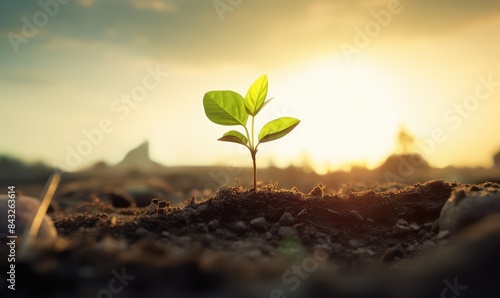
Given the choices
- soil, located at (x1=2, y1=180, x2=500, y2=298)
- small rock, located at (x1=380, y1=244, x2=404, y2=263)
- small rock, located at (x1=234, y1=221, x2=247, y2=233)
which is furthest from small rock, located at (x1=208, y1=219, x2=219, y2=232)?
small rock, located at (x1=380, y1=244, x2=404, y2=263)

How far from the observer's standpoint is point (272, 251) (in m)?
3.21

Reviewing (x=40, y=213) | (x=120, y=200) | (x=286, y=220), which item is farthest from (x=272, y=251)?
(x=120, y=200)

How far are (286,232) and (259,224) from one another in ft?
0.67

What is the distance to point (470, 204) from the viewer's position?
3.27 meters

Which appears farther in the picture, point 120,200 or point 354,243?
point 120,200

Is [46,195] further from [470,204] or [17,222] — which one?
[470,204]

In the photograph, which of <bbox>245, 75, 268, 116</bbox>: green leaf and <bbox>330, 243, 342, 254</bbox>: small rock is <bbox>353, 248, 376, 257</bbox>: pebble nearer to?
<bbox>330, 243, 342, 254</bbox>: small rock

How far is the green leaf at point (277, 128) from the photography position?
3.86 metres

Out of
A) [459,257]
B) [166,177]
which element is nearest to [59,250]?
[459,257]

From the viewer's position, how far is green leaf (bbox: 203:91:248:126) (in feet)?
13.0

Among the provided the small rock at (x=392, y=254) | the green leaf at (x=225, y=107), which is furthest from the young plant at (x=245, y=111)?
the small rock at (x=392, y=254)

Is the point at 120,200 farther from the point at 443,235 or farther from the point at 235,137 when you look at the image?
the point at 443,235

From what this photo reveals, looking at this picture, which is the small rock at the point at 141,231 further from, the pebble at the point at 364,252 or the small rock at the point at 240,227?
the pebble at the point at 364,252

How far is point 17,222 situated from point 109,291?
1409 millimetres
